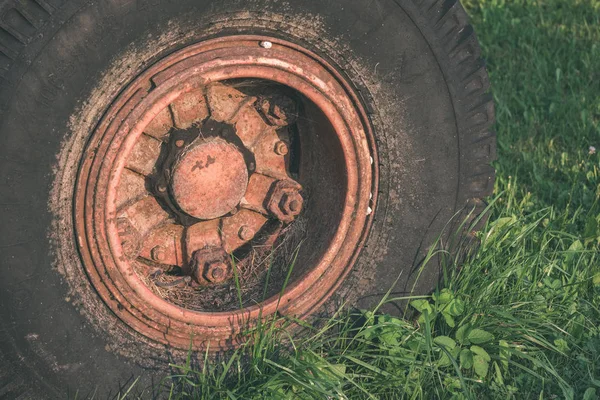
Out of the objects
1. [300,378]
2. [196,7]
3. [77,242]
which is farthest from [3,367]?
[196,7]

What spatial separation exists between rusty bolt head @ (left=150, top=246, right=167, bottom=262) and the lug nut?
277 mm

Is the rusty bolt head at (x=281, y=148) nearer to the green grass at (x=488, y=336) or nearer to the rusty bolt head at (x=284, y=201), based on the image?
the rusty bolt head at (x=284, y=201)

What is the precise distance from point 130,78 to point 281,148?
2.26ft

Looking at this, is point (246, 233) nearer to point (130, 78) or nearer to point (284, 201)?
point (284, 201)

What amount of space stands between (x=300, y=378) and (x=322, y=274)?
1.26ft

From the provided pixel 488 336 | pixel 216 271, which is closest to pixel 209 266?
pixel 216 271

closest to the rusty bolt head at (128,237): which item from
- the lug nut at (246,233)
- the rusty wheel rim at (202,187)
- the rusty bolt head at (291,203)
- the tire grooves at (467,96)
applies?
the rusty wheel rim at (202,187)

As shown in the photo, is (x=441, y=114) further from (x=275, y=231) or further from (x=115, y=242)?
(x=115, y=242)

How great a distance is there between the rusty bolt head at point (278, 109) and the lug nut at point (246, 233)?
1.22 ft

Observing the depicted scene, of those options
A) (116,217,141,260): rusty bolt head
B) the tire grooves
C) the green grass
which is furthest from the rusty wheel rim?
the tire grooves

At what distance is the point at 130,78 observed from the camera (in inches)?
100

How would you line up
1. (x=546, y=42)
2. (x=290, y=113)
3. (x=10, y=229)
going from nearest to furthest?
(x=10, y=229), (x=290, y=113), (x=546, y=42)

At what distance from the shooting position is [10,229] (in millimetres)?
2473

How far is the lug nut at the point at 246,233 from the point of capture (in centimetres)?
310
